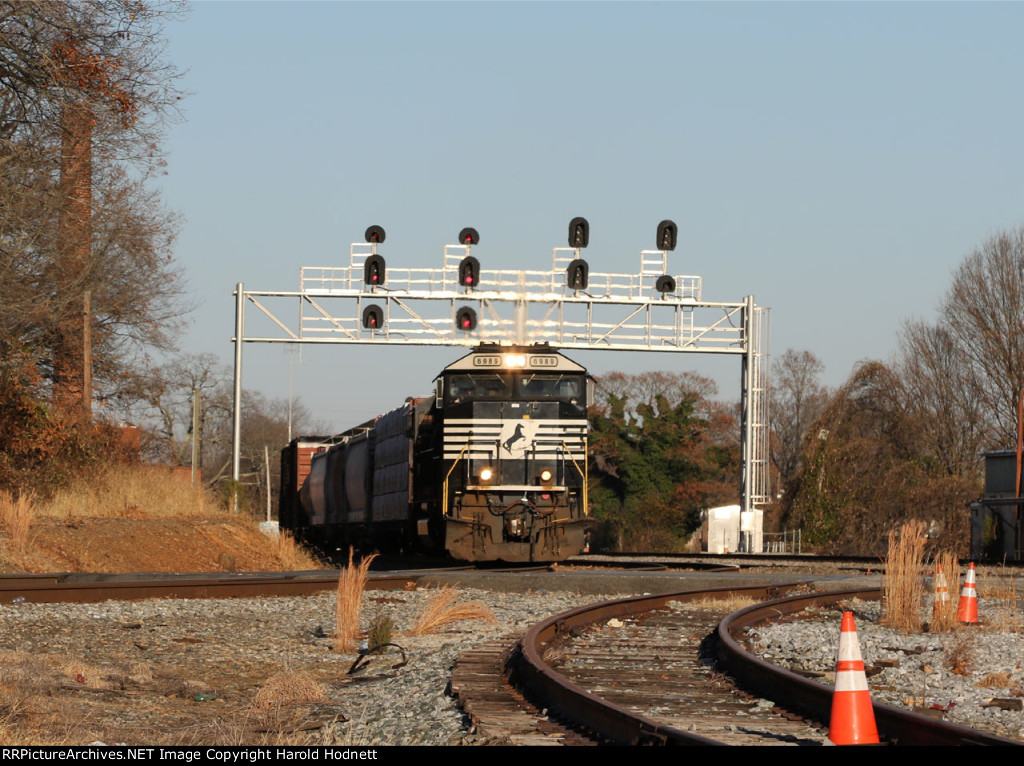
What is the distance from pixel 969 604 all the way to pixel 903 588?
846 mm

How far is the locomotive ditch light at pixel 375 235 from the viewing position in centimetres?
3381

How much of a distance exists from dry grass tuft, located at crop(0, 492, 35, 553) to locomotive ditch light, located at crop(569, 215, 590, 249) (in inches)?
713

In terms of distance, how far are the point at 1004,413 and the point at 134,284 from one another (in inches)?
1353

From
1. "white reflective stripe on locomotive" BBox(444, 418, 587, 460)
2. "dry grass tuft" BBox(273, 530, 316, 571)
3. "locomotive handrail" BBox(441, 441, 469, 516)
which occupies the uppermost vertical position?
"white reflective stripe on locomotive" BBox(444, 418, 587, 460)

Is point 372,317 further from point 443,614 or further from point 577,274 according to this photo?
point 443,614

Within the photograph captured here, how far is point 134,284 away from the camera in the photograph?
34.9 meters

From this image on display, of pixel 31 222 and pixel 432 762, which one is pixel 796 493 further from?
pixel 432 762

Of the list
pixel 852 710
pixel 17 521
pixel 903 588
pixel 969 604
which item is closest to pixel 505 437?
pixel 17 521

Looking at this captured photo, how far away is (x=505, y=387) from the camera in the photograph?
782 inches

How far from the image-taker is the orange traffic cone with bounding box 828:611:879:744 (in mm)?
5656

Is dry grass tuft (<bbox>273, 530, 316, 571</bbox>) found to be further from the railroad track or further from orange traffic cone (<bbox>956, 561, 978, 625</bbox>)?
orange traffic cone (<bbox>956, 561, 978, 625</bbox>)

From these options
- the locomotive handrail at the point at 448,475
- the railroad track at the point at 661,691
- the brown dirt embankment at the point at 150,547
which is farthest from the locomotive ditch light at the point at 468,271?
the railroad track at the point at 661,691

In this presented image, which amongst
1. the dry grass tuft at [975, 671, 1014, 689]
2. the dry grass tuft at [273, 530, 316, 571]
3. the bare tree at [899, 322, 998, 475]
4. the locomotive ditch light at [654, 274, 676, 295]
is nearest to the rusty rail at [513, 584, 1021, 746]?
the dry grass tuft at [975, 671, 1014, 689]

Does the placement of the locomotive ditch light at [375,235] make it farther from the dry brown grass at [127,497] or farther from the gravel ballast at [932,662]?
the gravel ballast at [932,662]
